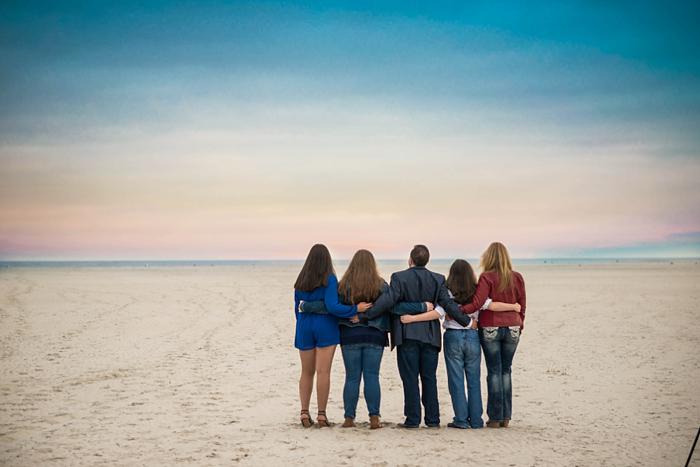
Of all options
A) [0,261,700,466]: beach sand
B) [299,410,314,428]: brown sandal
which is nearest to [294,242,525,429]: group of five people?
[299,410,314,428]: brown sandal

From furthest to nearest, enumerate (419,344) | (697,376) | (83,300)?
(83,300), (697,376), (419,344)

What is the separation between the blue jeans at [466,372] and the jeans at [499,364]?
0.14 metres

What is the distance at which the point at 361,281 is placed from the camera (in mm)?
7348

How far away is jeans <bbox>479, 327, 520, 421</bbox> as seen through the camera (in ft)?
24.3

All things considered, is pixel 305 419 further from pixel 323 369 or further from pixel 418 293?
pixel 418 293

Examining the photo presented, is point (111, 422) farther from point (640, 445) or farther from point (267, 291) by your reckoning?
point (267, 291)

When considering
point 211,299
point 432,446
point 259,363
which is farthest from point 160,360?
point 211,299

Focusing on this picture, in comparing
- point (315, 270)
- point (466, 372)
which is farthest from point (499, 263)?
point (315, 270)

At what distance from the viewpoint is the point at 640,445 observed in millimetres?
6930

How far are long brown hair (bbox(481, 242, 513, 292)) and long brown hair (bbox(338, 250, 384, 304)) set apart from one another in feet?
4.25

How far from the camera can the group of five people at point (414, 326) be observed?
7305 millimetres

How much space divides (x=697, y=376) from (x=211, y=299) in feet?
63.2

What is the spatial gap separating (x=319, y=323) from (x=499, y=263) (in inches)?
88.5

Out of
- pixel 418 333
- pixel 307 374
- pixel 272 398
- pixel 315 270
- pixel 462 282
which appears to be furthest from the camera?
pixel 272 398
